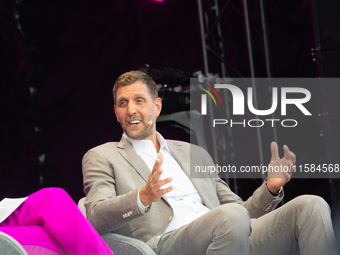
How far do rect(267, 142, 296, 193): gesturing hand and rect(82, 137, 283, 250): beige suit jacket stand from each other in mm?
56

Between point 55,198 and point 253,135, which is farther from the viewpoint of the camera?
point 253,135

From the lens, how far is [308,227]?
1812 millimetres

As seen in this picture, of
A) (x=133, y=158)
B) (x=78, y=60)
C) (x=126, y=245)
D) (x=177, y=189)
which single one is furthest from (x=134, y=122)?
(x=78, y=60)

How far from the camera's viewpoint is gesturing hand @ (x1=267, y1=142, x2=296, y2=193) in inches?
82.8

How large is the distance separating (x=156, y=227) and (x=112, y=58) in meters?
2.53

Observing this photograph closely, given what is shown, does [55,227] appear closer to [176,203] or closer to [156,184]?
[156,184]

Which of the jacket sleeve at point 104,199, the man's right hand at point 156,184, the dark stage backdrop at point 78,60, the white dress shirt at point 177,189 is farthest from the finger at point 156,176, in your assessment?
the dark stage backdrop at point 78,60

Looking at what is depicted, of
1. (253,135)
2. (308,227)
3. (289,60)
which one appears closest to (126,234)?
(308,227)

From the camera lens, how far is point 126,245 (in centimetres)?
179

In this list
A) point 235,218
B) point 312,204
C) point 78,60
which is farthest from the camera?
point 78,60

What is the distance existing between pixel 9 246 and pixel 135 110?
1209mm

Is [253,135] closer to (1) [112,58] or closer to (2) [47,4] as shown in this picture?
(1) [112,58]

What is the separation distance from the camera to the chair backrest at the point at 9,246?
4.12 feet

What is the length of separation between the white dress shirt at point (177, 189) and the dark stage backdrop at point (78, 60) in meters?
1.65
